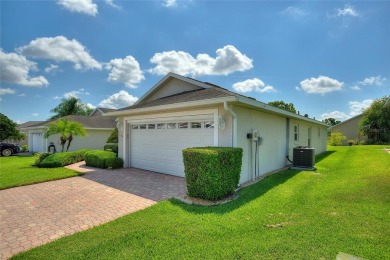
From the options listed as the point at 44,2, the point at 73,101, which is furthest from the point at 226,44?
the point at 73,101

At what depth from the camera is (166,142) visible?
358 inches

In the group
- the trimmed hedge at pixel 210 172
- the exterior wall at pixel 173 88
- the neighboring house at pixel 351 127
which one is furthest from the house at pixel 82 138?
the neighboring house at pixel 351 127

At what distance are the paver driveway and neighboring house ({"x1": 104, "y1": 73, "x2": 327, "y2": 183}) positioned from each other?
5.14ft

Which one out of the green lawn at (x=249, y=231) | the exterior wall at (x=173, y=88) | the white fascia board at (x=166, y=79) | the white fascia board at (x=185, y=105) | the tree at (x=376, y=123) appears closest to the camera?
the green lawn at (x=249, y=231)

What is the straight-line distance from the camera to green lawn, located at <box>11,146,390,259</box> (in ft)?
9.90

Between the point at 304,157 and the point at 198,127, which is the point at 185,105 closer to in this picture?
the point at 198,127

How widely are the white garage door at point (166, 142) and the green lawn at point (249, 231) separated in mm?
2953

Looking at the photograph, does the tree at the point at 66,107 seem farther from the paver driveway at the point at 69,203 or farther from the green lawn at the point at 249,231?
the green lawn at the point at 249,231

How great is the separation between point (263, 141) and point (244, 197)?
3.47 metres

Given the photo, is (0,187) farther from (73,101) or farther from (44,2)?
(73,101)

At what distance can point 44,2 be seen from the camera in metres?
8.92

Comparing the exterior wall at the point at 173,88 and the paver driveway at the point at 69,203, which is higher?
the exterior wall at the point at 173,88

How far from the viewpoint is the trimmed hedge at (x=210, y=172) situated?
5.24 m

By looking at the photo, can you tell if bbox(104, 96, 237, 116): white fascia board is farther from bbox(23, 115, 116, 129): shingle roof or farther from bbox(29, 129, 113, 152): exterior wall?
bbox(23, 115, 116, 129): shingle roof
